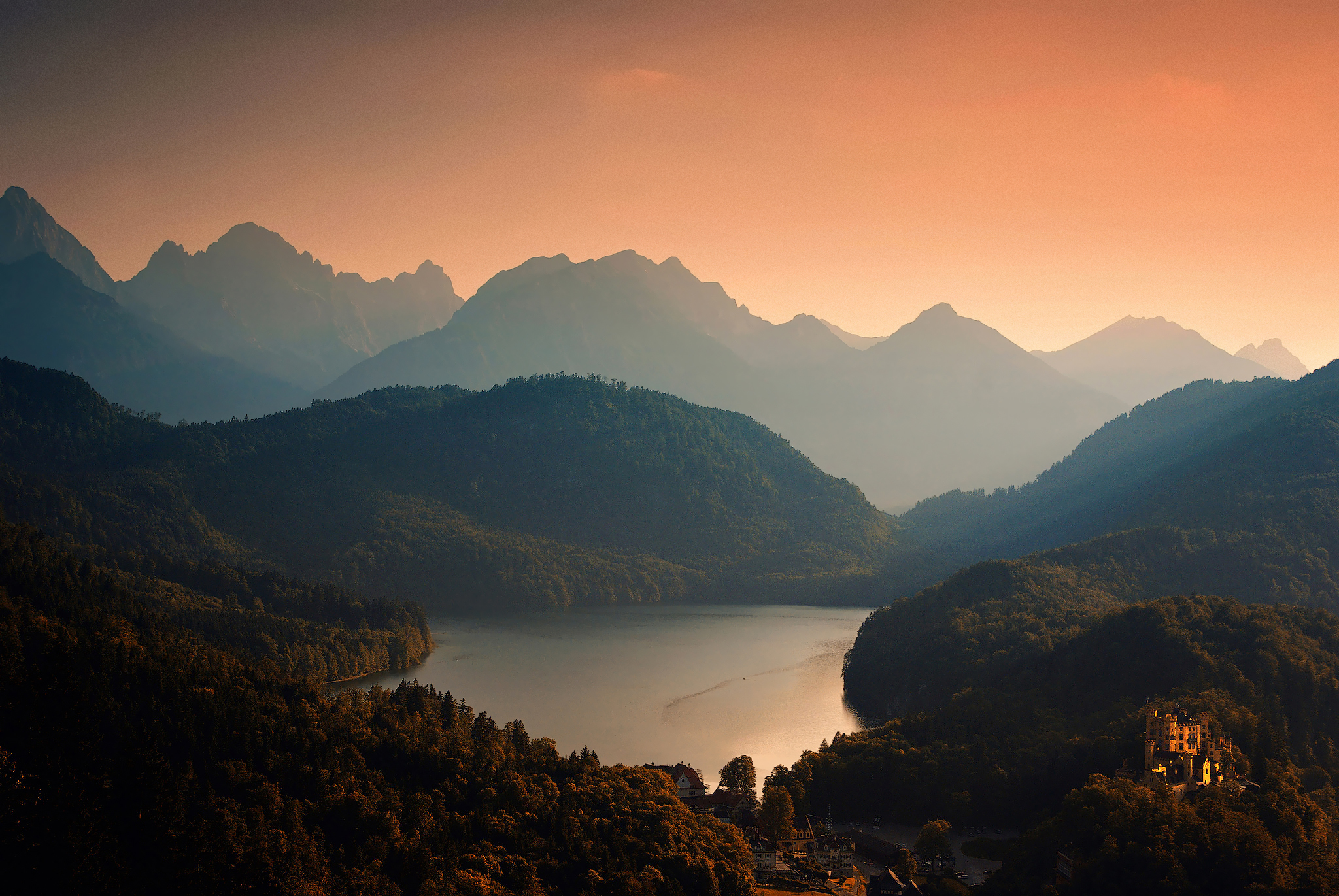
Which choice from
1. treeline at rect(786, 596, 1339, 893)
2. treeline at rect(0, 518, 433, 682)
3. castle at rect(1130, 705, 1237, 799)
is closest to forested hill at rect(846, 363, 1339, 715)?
treeline at rect(786, 596, 1339, 893)

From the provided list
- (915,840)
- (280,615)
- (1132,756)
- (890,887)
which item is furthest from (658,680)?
(890,887)

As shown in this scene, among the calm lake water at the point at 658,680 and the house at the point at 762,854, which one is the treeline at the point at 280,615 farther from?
the house at the point at 762,854

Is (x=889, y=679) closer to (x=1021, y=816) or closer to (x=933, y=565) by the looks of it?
(x=1021, y=816)

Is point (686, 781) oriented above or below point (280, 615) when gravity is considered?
below

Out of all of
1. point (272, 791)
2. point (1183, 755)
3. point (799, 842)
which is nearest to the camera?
point (272, 791)

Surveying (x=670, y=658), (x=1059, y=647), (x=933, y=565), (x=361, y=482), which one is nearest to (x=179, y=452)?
(x=361, y=482)

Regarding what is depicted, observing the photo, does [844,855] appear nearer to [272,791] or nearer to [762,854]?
[762,854]

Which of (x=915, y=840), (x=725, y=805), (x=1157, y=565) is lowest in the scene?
(x=915, y=840)
